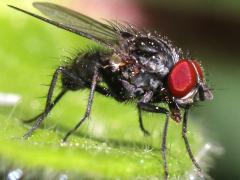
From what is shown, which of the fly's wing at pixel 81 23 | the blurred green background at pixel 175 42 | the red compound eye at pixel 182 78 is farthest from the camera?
the blurred green background at pixel 175 42

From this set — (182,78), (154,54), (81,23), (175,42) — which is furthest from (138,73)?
(175,42)

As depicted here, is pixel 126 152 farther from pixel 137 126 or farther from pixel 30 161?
pixel 137 126

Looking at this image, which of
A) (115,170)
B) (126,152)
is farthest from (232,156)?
(115,170)

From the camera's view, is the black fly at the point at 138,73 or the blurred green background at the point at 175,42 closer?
the black fly at the point at 138,73

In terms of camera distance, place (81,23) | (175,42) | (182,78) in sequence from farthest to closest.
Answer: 1. (175,42)
2. (81,23)
3. (182,78)

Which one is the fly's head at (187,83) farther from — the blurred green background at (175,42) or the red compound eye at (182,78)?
the blurred green background at (175,42)

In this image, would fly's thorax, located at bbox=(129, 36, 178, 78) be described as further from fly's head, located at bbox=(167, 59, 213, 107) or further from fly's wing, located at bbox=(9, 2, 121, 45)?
fly's wing, located at bbox=(9, 2, 121, 45)

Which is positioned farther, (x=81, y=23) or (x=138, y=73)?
(x=81, y=23)

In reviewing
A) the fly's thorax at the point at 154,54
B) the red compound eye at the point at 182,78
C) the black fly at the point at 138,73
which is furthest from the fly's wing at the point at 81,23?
the red compound eye at the point at 182,78

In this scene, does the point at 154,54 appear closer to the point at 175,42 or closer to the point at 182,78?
the point at 182,78
